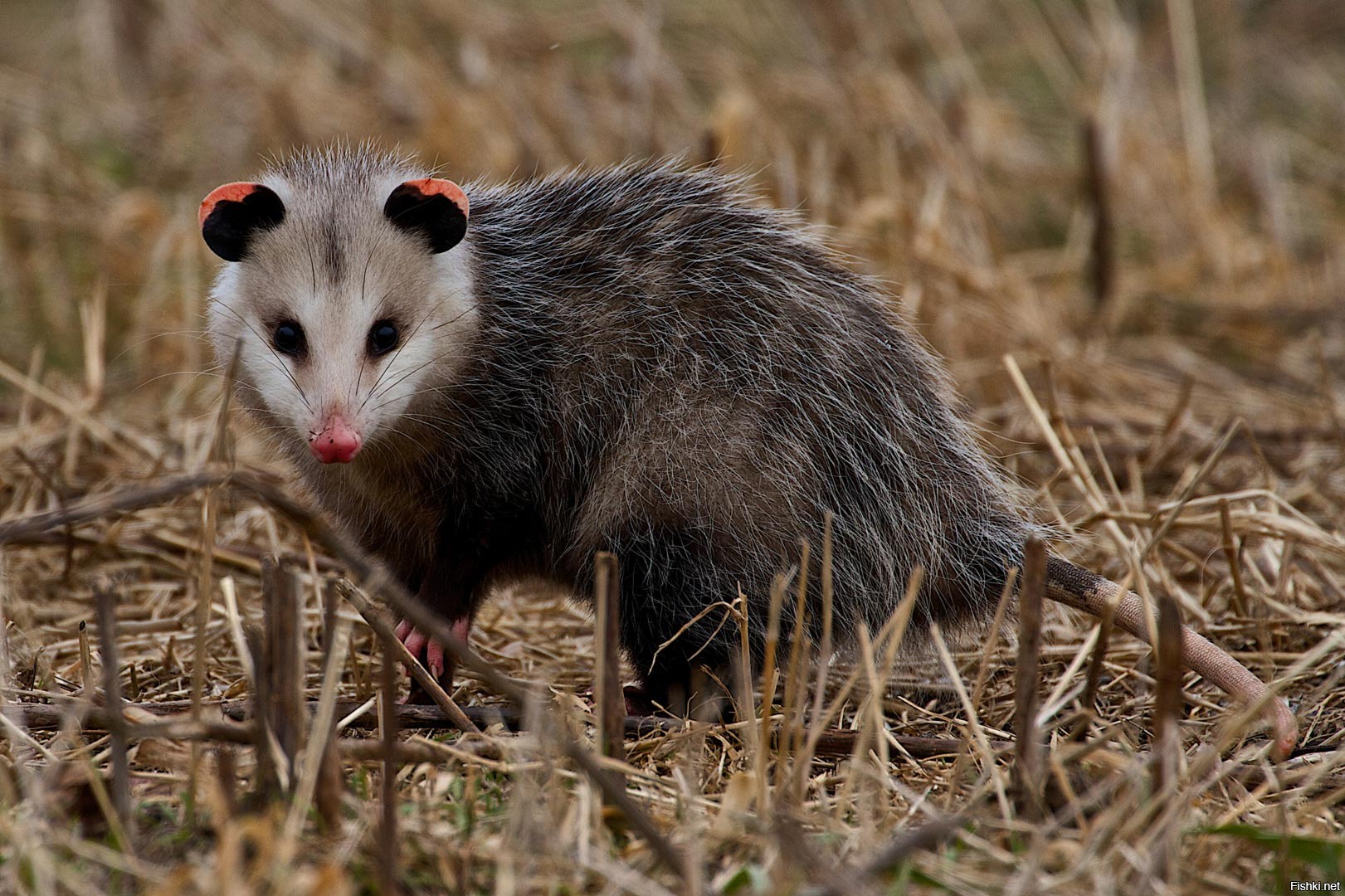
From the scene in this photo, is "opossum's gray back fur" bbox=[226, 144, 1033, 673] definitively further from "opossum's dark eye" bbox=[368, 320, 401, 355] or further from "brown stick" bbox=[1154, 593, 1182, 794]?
"brown stick" bbox=[1154, 593, 1182, 794]

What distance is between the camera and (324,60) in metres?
6.22

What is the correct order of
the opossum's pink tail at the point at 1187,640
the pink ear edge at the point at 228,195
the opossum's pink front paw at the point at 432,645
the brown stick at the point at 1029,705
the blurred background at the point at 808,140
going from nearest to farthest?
the brown stick at the point at 1029,705
the opossum's pink tail at the point at 1187,640
the pink ear edge at the point at 228,195
the opossum's pink front paw at the point at 432,645
the blurred background at the point at 808,140

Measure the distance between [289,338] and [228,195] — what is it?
0.29 meters

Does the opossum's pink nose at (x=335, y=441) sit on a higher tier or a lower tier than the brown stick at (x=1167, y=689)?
higher

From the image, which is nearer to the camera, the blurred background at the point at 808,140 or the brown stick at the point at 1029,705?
the brown stick at the point at 1029,705

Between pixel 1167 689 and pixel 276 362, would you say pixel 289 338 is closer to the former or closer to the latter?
pixel 276 362

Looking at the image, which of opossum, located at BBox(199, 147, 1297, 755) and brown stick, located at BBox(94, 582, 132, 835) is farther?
opossum, located at BBox(199, 147, 1297, 755)

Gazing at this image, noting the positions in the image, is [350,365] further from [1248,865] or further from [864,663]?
[1248,865]

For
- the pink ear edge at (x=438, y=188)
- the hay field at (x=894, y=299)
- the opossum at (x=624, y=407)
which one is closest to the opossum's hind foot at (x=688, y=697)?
the opossum at (x=624, y=407)

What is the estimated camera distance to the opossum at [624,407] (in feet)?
8.40

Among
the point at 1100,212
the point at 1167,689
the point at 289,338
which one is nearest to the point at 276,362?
the point at 289,338

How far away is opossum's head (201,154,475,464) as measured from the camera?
8.02ft

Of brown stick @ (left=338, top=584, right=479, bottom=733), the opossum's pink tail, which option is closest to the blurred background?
the opossum's pink tail

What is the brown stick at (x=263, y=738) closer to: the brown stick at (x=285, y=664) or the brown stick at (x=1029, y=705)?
the brown stick at (x=285, y=664)
